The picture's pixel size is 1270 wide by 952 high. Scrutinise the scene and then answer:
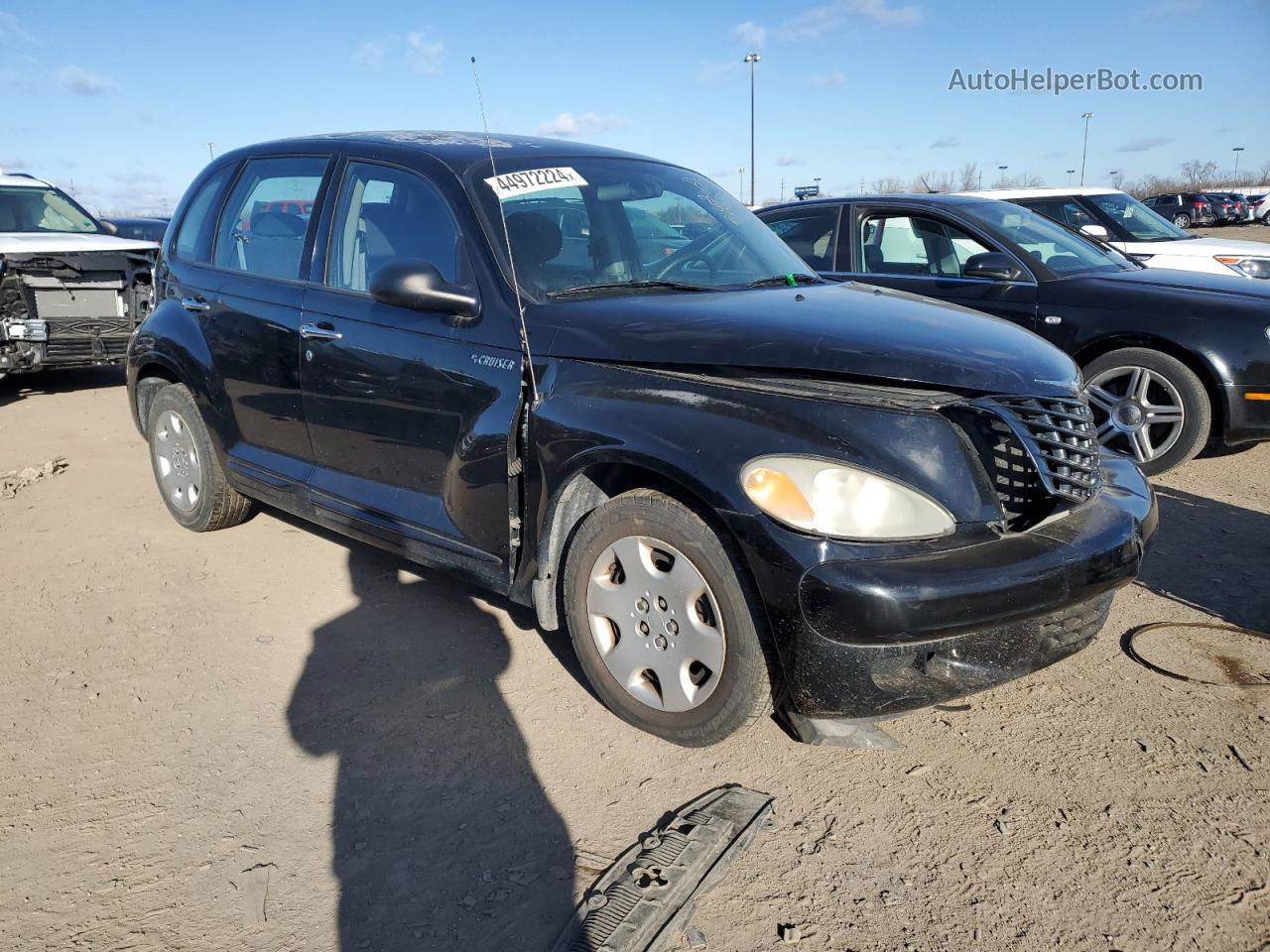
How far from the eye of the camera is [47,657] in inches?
148

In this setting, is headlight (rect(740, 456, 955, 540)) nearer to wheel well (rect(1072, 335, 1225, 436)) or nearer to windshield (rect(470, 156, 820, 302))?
windshield (rect(470, 156, 820, 302))

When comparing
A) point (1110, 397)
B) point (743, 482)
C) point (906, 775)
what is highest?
point (743, 482)

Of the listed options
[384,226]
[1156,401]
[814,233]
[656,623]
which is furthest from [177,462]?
[1156,401]

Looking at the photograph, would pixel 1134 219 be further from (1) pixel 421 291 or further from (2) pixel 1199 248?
(1) pixel 421 291

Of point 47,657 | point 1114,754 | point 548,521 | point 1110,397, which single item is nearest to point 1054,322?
point 1110,397

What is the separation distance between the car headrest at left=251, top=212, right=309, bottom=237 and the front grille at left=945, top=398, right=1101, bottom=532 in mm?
2814

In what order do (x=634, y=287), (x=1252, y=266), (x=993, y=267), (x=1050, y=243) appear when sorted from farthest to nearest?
1. (x=1252, y=266)
2. (x=1050, y=243)
3. (x=993, y=267)
4. (x=634, y=287)

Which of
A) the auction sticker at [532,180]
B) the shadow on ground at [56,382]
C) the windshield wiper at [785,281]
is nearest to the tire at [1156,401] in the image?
the windshield wiper at [785,281]

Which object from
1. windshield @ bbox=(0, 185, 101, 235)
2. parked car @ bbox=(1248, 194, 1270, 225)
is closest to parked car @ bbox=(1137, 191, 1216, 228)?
parked car @ bbox=(1248, 194, 1270, 225)

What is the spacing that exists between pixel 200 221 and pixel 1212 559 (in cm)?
498

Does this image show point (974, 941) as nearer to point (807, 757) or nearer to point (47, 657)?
point (807, 757)

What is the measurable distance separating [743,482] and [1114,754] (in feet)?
4.66

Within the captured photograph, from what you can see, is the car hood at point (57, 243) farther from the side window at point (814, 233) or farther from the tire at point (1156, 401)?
the tire at point (1156, 401)

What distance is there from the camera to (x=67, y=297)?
9070 mm
